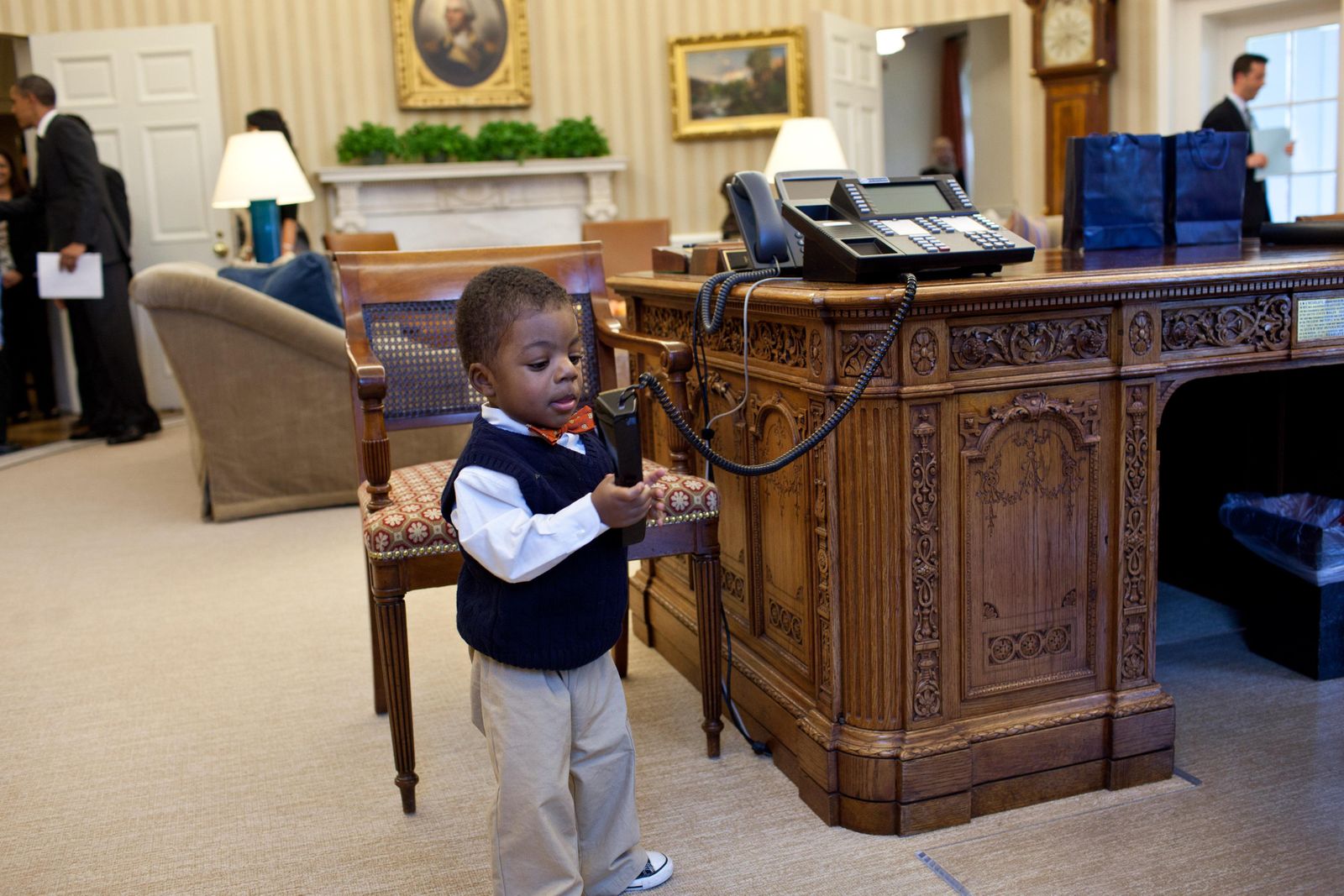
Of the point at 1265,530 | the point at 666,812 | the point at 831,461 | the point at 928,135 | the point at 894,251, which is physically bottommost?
the point at 666,812

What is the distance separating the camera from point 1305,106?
7.65 meters

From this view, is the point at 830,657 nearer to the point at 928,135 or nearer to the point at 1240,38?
the point at 1240,38

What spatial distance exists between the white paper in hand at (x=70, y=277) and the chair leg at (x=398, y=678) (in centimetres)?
535

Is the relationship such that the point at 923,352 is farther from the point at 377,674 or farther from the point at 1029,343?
the point at 377,674

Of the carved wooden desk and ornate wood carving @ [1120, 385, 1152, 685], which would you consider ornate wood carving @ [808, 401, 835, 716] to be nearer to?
the carved wooden desk

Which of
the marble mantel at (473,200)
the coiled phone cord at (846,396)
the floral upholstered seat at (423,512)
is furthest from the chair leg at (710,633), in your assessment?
the marble mantel at (473,200)

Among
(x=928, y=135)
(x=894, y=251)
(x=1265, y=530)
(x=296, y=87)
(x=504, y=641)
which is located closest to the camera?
(x=504, y=641)

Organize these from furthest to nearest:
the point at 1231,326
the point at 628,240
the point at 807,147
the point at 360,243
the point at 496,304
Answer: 1. the point at 628,240
2. the point at 360,243
3. the point at 807,147
4. the point at 1231,326
5. the point at 496,304

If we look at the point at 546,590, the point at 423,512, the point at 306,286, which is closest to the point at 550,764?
the point at 546,590

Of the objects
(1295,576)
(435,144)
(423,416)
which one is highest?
(435,144)

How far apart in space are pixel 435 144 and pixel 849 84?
2961 millimetres

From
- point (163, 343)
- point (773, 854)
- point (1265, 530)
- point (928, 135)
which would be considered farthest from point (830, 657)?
point (928, 135)

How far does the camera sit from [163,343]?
190 inches

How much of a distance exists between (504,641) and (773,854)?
0.69m
